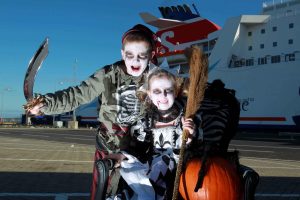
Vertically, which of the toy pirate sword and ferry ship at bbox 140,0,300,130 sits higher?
→ ferry ship at bbox 140,0,300,130

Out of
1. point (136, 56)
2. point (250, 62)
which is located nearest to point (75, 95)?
point (136, 56)

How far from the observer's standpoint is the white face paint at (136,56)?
8.75 feet

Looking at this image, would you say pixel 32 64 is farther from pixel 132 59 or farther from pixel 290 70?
pixel 290 70

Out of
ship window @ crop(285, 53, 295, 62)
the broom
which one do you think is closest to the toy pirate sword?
the broom

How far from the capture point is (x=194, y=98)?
2.35 m

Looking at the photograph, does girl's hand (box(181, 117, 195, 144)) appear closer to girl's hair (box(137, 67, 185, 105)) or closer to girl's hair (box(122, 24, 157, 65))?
girl's hair (box(137, 67, 185, 105))

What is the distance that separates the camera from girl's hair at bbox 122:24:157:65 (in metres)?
2.68

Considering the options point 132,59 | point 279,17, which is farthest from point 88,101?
point 279,17

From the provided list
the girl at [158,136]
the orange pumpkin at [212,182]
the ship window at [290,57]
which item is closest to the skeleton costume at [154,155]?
the girl at [158,136]

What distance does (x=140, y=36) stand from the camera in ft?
8.80

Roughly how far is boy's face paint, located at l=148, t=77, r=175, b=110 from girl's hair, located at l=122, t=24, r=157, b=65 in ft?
0.91

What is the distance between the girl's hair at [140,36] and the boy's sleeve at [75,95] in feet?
0.91

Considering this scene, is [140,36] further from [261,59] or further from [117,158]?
[261,59]

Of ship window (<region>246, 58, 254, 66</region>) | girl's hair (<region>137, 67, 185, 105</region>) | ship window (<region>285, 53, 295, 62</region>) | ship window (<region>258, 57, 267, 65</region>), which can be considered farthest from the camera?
ship window (<region>246, 58, 254, 66</region>)
